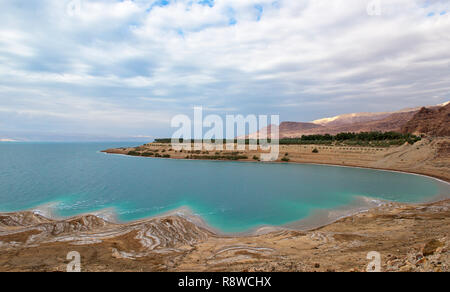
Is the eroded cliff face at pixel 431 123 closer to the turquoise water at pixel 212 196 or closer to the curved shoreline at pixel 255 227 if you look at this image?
the turquoise water at pixel 212 196

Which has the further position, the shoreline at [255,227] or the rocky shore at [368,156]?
the rocky shore at [368,156]

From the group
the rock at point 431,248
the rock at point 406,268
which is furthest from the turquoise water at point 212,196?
the rock at point 406,268

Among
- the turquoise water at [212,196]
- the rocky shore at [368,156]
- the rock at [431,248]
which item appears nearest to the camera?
the rock at [431,248]

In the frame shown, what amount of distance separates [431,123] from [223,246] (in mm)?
67175

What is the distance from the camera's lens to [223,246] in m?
7.39

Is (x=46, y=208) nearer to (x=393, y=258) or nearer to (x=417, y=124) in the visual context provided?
(x=393, y=258)

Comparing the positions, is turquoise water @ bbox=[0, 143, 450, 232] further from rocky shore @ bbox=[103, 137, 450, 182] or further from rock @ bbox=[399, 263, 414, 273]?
rocky shore @ bbox=[103, 137, 450, 182]

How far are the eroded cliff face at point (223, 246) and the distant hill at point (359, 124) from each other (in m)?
56.1

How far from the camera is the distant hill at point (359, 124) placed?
3189 inches

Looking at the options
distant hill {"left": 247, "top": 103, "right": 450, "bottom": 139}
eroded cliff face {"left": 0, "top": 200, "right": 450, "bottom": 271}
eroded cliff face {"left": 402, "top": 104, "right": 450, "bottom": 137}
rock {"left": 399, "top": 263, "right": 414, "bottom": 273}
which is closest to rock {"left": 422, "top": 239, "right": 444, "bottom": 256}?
eroded cliff face {"left": 0, "top": 200, "right": 450, "bottom": 271}

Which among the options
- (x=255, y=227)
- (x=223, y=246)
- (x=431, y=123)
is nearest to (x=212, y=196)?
(x=255, y=227)

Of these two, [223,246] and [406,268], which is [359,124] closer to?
[223,246]

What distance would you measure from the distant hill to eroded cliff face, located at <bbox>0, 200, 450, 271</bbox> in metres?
56.1

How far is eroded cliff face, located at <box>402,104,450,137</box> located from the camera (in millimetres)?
46562
